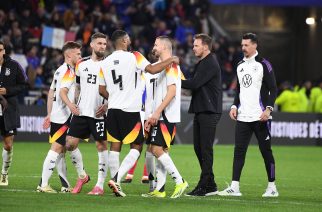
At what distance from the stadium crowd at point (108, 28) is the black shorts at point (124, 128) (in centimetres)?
1493

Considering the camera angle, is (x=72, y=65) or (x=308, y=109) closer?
(x=72, y=65)

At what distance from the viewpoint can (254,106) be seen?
1392cm

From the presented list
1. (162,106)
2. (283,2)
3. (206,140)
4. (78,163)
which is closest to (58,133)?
(78,163)

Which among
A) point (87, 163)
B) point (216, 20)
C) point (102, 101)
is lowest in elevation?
point (87, 163)

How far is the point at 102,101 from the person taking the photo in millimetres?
13633

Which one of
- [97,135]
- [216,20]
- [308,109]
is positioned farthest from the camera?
[216,20]

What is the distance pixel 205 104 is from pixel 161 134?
109 cm

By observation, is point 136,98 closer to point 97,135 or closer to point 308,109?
point 97,135

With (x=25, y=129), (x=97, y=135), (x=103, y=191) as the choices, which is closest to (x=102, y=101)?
(x=97, y=135)

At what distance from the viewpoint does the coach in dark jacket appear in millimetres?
13773

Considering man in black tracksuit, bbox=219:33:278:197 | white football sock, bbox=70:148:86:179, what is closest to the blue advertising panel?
man in black tracksuit, bbox=219:33:278:197

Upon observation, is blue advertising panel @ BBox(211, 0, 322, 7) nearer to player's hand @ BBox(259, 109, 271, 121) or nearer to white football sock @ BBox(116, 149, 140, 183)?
player's hand @ BBox(259, 109, 271, 121)

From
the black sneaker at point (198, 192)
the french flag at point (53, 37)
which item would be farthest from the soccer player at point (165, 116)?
the french flag at point (53, 37)

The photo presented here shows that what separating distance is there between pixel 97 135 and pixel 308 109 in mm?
19270
